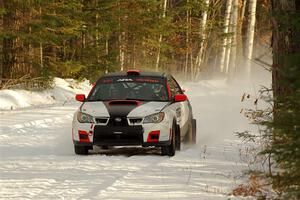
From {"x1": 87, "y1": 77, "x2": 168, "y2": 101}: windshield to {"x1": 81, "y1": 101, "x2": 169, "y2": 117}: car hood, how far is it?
635 millimetres

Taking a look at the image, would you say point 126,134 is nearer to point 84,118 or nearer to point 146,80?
point 84,118

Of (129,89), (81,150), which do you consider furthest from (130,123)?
(129,89)

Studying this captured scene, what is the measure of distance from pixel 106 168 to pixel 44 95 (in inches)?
583

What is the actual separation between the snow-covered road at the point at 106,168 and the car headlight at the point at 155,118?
630 millimetres

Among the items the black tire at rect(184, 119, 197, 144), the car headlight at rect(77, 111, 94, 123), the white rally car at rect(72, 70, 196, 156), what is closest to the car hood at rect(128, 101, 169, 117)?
the white rally car at rect(72, 70, 196, 156)

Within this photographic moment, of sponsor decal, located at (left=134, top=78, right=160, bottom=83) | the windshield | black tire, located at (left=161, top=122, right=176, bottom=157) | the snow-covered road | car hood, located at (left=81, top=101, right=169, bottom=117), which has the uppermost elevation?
sponsor decal, located at (left=134, top=78, right=160, bottom=83)

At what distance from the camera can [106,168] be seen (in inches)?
374

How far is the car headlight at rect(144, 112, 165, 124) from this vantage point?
11.1 m

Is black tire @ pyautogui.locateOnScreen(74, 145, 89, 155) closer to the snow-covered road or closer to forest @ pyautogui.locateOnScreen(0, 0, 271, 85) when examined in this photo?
the snow-covered road

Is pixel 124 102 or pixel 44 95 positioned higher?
pixel 44 95

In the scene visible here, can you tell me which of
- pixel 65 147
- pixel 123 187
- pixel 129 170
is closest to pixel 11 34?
pixel 65 147

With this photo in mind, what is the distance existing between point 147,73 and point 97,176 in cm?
442

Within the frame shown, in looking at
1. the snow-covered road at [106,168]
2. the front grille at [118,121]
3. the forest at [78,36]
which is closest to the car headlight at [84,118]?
the front grille at [118,121]

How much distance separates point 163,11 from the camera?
3456 centimetres
